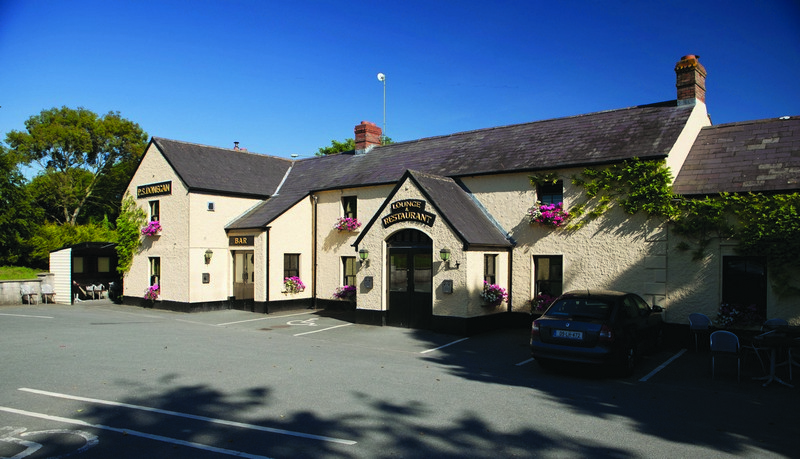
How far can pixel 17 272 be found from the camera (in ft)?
117

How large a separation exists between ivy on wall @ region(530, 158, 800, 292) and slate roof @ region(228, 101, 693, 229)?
0.51 m

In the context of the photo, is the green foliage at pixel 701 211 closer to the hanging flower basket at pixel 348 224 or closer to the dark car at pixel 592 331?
the dark car at pixel 592 331

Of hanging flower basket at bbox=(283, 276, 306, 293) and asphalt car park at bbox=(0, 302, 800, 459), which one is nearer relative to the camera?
asphalt car park at bbox=(0, 302, 800, 459)

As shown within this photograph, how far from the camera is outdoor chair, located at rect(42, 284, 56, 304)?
25.2 meters

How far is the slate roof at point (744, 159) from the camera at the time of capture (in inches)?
529

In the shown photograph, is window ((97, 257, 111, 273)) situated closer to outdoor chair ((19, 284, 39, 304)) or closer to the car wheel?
outdoor chair ((19, 284, 39, 304))

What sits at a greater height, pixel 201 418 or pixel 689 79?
pixel 689 79

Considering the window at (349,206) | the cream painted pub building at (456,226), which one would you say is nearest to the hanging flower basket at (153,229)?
the cream painted pub building at (456,226)

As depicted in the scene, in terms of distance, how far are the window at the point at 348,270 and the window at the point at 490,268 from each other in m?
6.76

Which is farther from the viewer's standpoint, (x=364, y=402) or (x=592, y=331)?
(x=592, y=331)

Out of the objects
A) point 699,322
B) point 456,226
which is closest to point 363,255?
point 456,226

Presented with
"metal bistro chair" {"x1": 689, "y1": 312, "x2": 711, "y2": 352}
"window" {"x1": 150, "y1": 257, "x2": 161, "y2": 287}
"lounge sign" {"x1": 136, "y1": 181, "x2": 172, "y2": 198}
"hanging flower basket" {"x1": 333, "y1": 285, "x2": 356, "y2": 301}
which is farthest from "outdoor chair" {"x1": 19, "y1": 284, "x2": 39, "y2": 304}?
"metal bistro chair" {"x1": 689, "y1": 312, "x2": 711, "y2": 352}

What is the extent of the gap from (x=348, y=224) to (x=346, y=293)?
8.93 ft

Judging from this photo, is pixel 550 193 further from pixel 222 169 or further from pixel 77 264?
A: pixel 77 264
